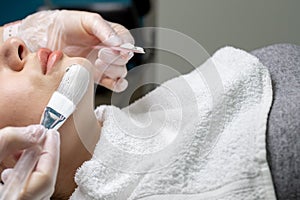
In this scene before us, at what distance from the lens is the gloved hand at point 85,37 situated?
1049 millimetres

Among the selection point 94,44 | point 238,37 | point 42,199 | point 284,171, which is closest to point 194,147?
point 284,171

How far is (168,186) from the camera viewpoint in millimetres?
865

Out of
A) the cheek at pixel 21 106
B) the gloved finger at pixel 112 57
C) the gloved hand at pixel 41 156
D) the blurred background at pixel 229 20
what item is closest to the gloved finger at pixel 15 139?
the gloved hand at pixel 41 156

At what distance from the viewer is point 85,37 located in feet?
3.87

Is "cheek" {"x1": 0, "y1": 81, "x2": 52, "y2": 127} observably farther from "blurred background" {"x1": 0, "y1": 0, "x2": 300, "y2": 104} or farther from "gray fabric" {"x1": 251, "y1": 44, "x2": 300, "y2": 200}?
"blurred background" {"x1": 0, "y1": 0, "x2": 300, "y2": 104}

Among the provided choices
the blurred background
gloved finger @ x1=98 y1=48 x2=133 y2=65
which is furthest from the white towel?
the blurred background

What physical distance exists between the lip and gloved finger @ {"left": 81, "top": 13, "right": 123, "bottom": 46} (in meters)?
0.13

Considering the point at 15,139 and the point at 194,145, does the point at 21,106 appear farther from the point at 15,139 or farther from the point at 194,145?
the point at 194,145

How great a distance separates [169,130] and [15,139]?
328 millimetres

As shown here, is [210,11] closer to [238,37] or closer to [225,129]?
[238,37]

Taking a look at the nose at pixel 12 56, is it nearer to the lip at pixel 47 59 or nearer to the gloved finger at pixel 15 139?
the lip at pixel 47 59

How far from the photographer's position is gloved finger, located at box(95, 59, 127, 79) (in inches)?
41.5

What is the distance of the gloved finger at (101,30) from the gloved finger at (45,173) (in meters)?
0.32

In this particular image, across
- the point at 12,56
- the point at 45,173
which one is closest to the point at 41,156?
the point at 45,173
